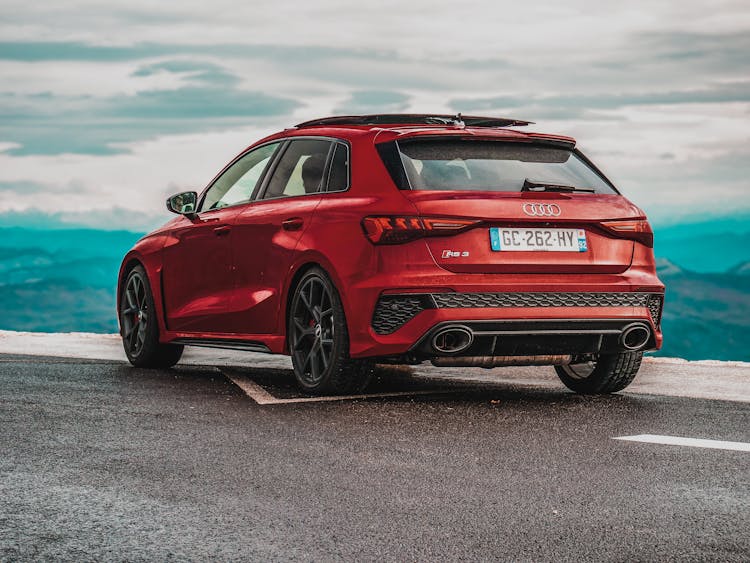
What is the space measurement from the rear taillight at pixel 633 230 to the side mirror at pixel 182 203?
11.5 ft

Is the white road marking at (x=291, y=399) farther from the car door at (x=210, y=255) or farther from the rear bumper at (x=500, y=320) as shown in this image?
the rear bumper at (x=500, y=320)

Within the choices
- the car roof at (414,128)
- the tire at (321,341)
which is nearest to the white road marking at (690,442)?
the tire at (321,341)

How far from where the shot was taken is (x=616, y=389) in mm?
8367

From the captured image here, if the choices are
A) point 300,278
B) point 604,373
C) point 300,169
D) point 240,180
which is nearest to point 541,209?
point 604,373

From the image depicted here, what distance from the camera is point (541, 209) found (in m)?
7.30

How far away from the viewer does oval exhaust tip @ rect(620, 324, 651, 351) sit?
7500 mm

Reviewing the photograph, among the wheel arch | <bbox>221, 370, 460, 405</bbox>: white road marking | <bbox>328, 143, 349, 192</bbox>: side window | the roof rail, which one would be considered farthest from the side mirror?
<bbox>328, 143, 349, 192</bbox>: side window

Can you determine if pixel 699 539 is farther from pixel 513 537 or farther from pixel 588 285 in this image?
pixel 588 285

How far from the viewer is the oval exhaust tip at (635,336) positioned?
24.6 feet

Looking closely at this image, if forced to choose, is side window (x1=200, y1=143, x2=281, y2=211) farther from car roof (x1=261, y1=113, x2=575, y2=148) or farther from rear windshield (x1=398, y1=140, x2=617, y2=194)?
rear windshield (x1=398, y1=140, x2=617, y2=194)

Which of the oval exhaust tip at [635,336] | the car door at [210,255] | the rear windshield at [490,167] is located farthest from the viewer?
the car door at [210,255]

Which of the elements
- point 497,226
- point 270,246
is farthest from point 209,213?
point 497,226

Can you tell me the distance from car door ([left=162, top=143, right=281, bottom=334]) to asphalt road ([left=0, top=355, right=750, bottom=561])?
892 millimetres

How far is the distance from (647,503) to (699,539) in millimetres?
593
